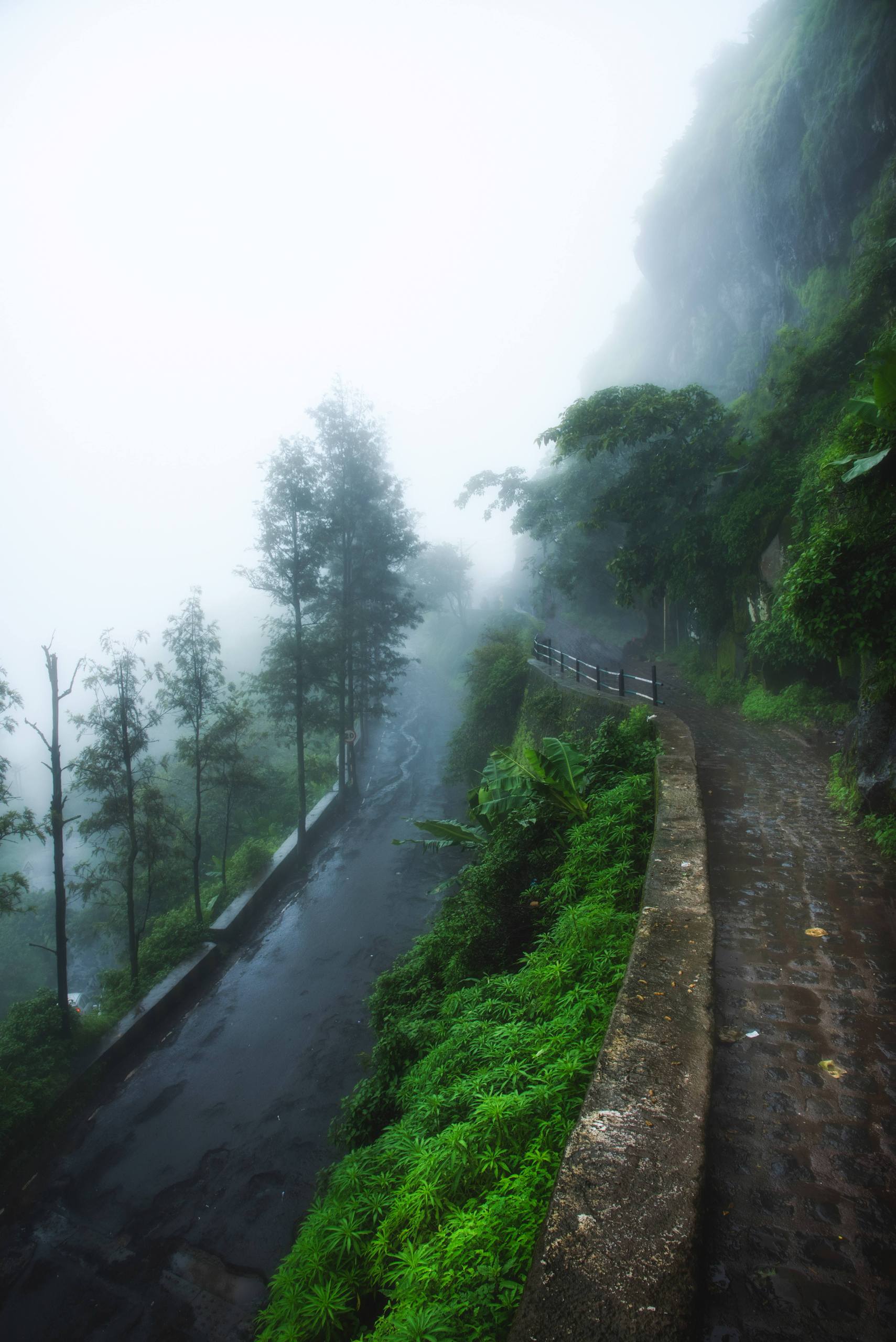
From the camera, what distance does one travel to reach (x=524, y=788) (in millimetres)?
7605

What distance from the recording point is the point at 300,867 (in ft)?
56.7

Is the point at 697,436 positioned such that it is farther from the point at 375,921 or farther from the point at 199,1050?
the point at 199,1050

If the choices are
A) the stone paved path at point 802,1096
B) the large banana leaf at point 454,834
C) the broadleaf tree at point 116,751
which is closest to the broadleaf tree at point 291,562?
the broadleaf tree at point 116,751

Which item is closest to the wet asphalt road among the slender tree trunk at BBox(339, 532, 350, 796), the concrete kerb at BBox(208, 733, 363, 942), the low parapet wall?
the low parapet wall

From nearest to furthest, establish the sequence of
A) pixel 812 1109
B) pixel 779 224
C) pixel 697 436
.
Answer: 1. pixel 812 1109
2. pixel 697 436
3. pixel 779 224

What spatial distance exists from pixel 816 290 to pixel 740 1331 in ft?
78.4

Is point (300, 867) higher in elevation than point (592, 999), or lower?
lower

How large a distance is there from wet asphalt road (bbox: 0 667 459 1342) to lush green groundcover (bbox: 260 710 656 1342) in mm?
2211

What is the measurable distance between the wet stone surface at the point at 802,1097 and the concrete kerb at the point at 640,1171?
0.86ft

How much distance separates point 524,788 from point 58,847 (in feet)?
32.7

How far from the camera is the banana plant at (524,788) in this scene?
736cm

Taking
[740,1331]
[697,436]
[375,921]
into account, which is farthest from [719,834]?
[697,436]

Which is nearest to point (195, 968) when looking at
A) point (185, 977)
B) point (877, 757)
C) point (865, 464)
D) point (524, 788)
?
point (185, 977)

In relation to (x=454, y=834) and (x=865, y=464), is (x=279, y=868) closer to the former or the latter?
(x=454, y=834)
